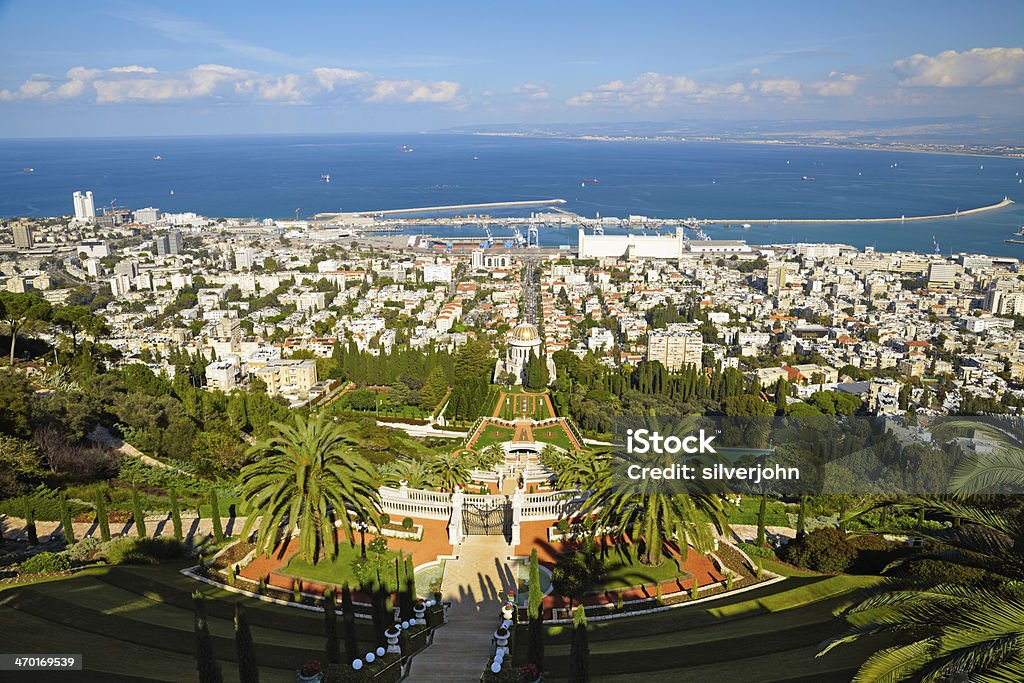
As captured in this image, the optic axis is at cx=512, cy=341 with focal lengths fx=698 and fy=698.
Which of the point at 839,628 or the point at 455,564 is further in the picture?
the point at 455,564

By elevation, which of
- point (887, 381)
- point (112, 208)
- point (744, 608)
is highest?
point (112, 208)

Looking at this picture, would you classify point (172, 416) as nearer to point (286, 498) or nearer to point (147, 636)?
point (286, 498)

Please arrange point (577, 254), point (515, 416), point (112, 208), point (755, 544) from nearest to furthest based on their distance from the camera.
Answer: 1. point (755, 544)
2. point (515, 416)
3. point (577, 254)
4. point (112, 208)

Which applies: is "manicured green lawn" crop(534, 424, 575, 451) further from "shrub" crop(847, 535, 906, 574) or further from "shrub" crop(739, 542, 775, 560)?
"shrub" crop(847, 535, 906, 574)

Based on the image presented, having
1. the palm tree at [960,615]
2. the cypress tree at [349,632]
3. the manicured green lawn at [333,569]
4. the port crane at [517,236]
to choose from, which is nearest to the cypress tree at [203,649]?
the cypress tree at [349,632]

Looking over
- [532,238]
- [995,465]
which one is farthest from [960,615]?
[532,238]

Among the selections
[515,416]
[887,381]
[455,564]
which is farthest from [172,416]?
[887,381]

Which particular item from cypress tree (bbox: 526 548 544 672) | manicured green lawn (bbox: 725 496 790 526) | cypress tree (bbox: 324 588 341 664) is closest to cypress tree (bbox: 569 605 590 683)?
cypress tree (bbox: 526 548 544 672)
